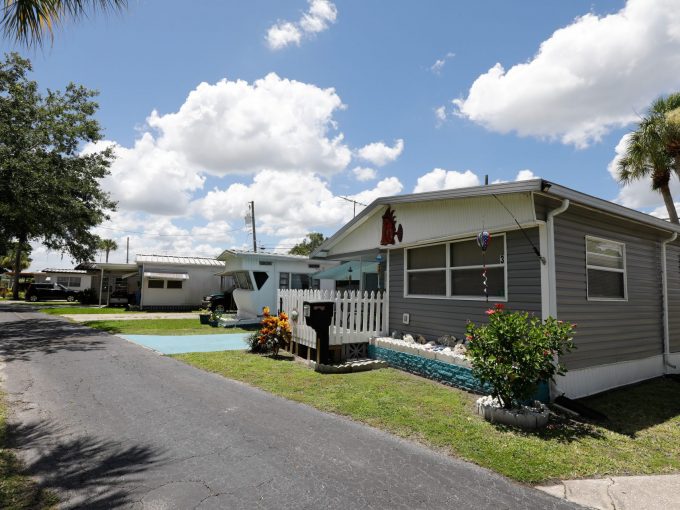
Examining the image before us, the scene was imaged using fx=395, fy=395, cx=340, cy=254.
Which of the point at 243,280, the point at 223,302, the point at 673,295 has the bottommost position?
the point at 223,302

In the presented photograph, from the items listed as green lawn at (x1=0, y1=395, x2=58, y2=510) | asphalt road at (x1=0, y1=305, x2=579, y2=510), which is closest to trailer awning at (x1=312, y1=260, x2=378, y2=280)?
asphalt road at (x1=0, y1=305, x2=579, y2=510)

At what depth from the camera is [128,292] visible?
3116cm

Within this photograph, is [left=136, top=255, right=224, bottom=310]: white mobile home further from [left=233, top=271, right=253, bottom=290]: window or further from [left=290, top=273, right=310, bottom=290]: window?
[left=290, top=273, right=310, bottom=290]: window

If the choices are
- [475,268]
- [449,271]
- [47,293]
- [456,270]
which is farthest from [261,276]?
[47,293]

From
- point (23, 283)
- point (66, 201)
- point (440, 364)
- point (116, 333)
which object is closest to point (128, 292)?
point (66, 201)

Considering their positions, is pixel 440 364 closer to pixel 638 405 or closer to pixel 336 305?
pixel 336 305

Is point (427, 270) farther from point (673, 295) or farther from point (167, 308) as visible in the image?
point (167, 308)

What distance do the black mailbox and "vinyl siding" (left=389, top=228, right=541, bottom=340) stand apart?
1.87 m

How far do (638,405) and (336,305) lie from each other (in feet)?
18.7

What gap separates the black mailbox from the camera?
8.53 meters

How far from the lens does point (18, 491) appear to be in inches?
133

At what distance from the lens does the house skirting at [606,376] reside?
6.47 m

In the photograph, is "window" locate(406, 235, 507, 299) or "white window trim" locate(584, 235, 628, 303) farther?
"window" locate(406, 235, 507, 299)

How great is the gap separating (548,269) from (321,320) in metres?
4.49
